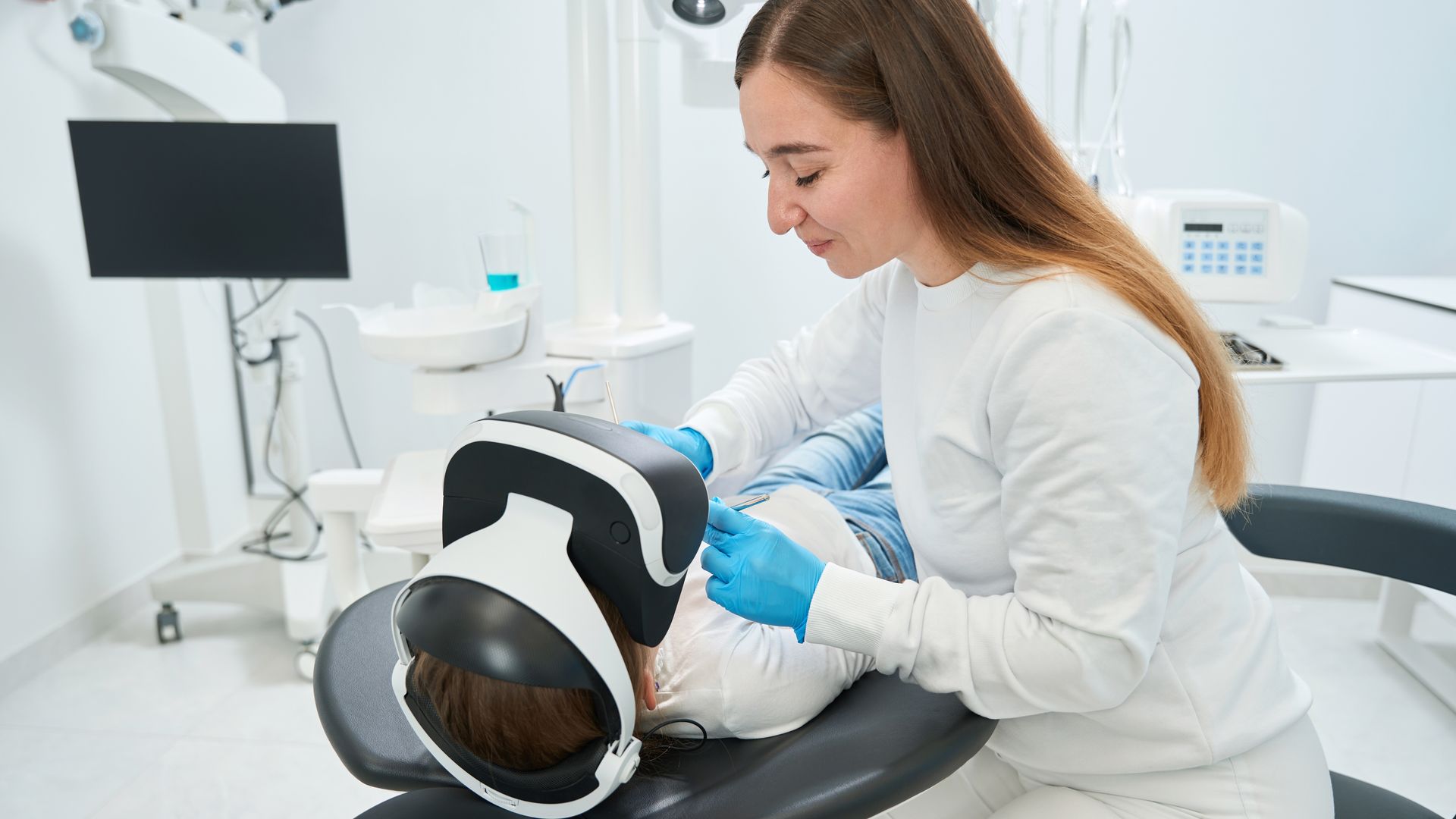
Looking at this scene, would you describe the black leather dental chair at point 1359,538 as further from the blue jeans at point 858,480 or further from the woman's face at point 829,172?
the woman's face at point 829,172

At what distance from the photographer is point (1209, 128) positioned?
2480 millimetres

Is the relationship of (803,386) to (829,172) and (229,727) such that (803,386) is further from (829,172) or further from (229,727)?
(229,727)

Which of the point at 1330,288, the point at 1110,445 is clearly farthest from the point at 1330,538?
the point at 1330,288

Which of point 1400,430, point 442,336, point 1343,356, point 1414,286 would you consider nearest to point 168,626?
point 442,336

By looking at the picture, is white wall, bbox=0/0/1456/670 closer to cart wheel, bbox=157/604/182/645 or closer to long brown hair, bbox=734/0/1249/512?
cart wheel, bbox=157/604/182/645

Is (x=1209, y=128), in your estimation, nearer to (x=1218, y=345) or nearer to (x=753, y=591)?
(x=1218, y=345)

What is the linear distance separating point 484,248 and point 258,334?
77cm

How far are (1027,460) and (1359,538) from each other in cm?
59

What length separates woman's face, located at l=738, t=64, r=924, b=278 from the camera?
0.85m

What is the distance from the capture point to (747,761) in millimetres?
839

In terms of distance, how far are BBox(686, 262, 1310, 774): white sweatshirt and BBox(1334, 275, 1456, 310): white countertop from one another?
4.93 feet

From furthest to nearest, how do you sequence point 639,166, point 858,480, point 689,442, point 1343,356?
point 639,166, point 1343,356, point 858,480, point 689,442

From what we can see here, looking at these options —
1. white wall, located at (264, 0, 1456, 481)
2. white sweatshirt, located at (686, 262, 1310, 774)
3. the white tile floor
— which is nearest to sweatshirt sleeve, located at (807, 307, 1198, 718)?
white sweatshirt, located at (686, 262, 1310, 774)

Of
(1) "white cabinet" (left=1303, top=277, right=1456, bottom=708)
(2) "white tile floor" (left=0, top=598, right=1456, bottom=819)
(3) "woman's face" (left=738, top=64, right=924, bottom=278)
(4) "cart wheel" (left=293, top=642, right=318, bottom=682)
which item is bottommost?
(2) "white tile floor" (left=0, top=598, right=1456, bottom=819)
